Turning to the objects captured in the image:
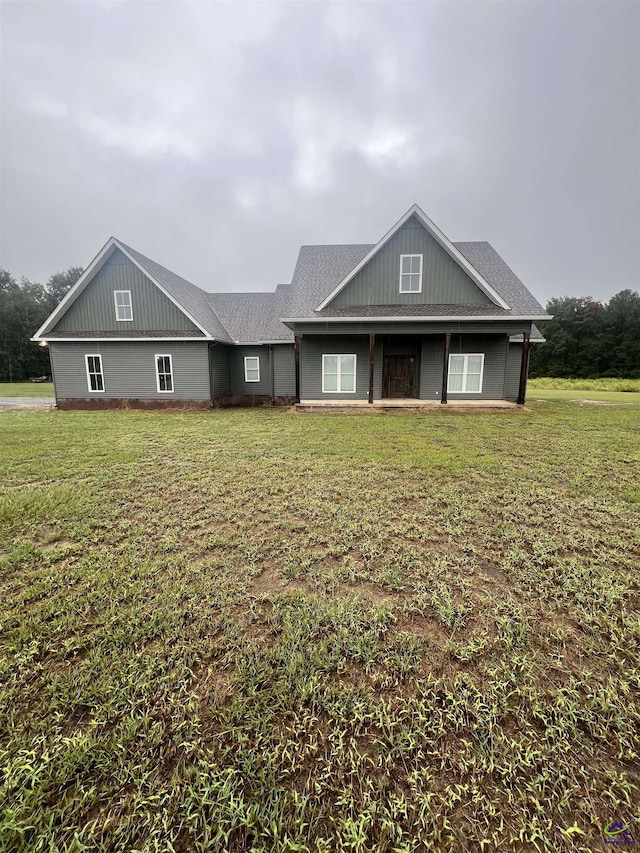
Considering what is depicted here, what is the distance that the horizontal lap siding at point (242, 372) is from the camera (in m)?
17.8

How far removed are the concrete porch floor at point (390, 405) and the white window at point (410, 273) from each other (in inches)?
178

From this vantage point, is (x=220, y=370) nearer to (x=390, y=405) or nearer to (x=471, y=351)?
(x=390, y=405)

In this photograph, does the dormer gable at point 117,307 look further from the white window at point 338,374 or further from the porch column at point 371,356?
the porch column at point 371,356

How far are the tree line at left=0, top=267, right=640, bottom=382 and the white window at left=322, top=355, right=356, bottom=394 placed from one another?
1615 inches

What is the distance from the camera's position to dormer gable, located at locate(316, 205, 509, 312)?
554 inches

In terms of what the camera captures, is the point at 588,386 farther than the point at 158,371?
Yes

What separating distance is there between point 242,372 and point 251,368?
488 millimetres

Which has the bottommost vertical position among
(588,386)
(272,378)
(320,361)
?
(588,386)

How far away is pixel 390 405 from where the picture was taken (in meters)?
14.1

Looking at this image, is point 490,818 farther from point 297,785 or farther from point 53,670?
point 53,670

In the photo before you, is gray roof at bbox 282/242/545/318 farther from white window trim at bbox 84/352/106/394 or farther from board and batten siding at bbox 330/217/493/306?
white window trim at bbox 84/352/106/394

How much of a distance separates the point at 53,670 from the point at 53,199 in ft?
302

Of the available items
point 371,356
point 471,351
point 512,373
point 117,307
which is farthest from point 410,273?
point 117,307

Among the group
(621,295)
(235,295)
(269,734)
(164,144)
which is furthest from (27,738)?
(164,144)
